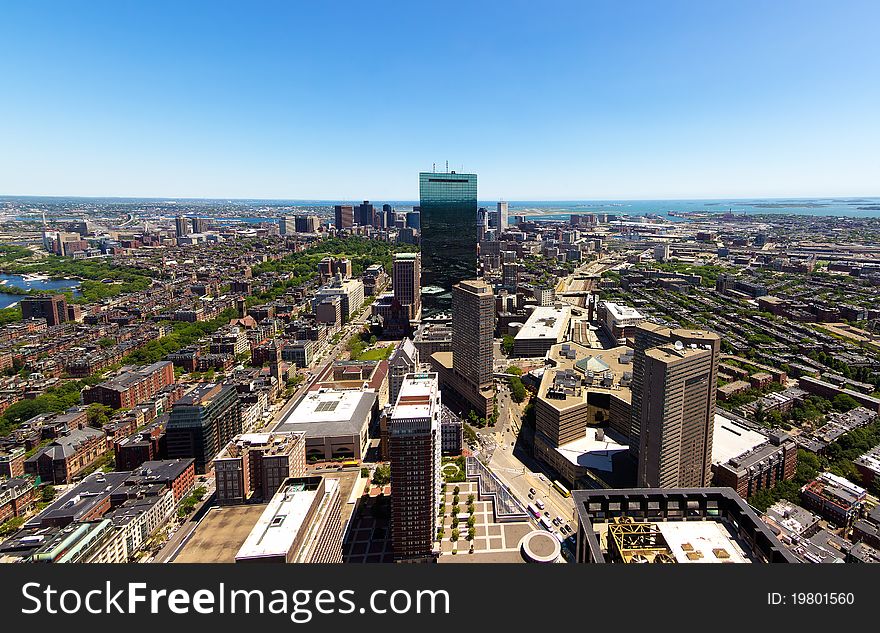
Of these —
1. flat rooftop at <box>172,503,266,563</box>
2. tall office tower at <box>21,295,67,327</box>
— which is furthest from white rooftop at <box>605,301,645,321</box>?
tall office tower at <box>21,295,67,327</box>

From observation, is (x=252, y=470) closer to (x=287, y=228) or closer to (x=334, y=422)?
(x=334, y=422)

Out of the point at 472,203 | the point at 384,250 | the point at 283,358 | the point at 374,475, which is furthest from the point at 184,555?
the point at 384,250

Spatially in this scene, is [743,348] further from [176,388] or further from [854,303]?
[176,388]

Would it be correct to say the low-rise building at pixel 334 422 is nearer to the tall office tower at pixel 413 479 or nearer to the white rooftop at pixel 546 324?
the tall office tower at pixel 413 479

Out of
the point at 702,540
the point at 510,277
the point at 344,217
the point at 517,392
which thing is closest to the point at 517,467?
the point at 517,392

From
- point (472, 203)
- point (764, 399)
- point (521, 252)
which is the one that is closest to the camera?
point (764, 399)
